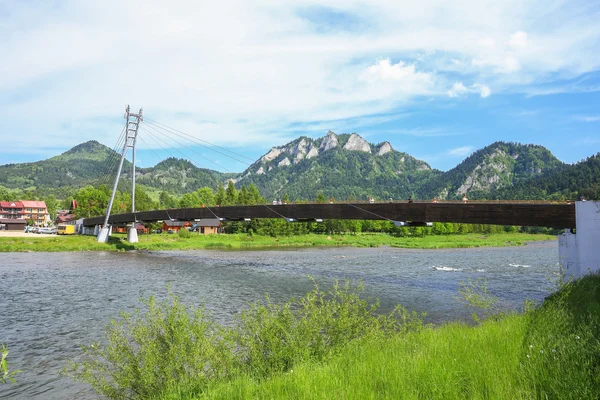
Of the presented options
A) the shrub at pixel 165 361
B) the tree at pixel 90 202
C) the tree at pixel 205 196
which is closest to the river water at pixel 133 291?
the shrub at pixel 165 361

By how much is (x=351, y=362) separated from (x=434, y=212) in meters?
26.4

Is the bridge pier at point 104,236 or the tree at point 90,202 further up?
the tree at point 90,202

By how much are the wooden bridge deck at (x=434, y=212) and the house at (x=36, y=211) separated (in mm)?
A: 138853

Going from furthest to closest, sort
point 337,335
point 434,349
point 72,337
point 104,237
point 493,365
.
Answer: point 104,237 → point 72,337 → point 337,335 → point 434,349 → point 493,365

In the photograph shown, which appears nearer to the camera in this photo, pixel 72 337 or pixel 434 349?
pixel 434 349

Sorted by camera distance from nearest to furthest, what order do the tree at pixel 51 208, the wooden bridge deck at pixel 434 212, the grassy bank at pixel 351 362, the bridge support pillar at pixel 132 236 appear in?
the grassy bank at pixel 351 362
the wooden bridge deck at pixel 434 212
the bridge support pillar at pixel 132 236
the tree at pixel 51 208

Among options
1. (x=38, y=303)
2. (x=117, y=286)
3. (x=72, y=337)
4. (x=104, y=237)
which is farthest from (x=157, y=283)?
(x=104, y=237)

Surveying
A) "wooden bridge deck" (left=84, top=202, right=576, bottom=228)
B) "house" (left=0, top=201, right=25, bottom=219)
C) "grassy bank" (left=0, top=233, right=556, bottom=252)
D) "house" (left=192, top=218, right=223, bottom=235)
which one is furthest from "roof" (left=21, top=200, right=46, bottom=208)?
"wooden bridge deck" (left=84, top=202, right=576, bottom=228)

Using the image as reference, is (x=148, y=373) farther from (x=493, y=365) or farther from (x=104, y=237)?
(x=104, y=237)

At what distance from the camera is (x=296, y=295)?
2634cm

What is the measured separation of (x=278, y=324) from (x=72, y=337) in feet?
39.3

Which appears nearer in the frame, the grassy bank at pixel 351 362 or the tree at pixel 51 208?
the grassy bank at pixel 351 362

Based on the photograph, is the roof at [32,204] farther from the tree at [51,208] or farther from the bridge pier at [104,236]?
the bridge pier at [104,236]

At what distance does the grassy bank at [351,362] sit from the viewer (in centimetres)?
638
